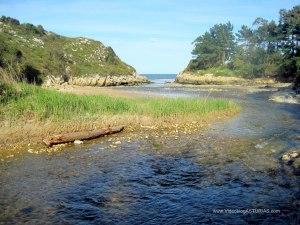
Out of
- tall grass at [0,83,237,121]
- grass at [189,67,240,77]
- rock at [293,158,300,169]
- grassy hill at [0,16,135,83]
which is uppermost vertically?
grassy hill at [0,16,135,83]

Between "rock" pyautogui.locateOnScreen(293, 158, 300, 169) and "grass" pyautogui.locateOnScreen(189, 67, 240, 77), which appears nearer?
"rock" pyautogui.locateOnScreen(293, 158, 300, 169)

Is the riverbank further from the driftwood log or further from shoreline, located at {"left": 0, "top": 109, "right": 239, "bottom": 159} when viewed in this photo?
the driftwood log

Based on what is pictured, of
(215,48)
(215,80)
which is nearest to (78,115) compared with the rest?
(215,80)

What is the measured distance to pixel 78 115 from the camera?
18.9 metres

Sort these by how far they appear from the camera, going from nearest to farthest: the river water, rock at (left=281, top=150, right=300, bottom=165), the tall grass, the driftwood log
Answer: the river water < rock at (left=281, top=150, right=300, bottom=165) < the driftwood log < the tall grass

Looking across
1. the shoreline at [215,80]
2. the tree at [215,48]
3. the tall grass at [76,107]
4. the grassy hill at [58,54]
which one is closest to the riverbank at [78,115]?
the tall grass at [76,107]

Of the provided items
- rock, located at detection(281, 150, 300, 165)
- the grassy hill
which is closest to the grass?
the grassy hill

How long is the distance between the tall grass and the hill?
A: 2576cm

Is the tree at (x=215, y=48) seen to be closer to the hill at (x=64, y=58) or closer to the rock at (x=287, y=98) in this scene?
the hill at (x=64, y=58)

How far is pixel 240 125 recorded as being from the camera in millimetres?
23594

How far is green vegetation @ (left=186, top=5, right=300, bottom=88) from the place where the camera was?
70.8 metres

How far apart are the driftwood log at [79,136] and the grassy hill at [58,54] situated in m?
29.6

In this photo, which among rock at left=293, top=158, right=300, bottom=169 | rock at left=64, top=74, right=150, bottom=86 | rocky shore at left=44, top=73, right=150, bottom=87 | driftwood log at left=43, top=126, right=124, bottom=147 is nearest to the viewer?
rock at left=293, top=158, right=300, bottom=169

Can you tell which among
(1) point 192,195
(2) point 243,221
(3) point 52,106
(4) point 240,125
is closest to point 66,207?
(1) point 192,195
